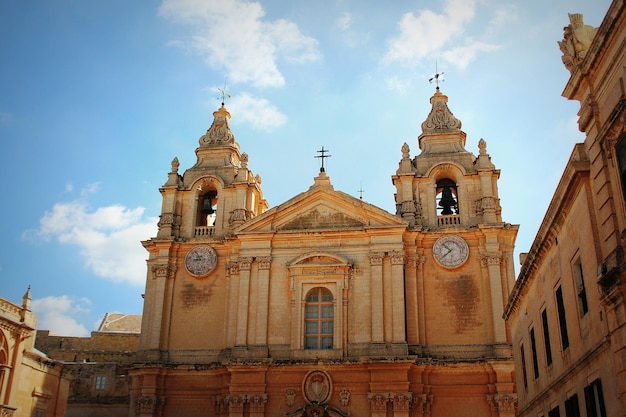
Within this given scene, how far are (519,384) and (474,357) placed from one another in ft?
16.4

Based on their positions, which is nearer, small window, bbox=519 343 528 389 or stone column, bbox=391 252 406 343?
small window, bbox=519 343 528 389

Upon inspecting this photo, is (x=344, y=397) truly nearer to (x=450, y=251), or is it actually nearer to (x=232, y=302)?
(x=232, y=302)

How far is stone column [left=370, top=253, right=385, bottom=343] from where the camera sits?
26016mm

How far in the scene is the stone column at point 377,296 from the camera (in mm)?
26016

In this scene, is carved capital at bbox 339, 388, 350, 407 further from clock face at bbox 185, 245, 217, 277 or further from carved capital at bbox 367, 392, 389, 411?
clock face at bbox 185, 245, 217, 277

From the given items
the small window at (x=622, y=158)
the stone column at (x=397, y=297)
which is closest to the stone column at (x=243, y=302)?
the stone column at (x=397, y=297)

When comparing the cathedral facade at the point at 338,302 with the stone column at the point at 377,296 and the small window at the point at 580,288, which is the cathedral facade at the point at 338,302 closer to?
the stone column at the point at 377,296

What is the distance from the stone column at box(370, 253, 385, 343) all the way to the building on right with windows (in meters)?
9.92

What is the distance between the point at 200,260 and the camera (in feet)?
95.7

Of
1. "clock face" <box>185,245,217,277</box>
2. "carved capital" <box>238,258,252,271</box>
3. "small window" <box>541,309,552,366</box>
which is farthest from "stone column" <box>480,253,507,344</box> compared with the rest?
"clock face" <box>185,245,217,277</box>

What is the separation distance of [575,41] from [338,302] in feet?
53.1

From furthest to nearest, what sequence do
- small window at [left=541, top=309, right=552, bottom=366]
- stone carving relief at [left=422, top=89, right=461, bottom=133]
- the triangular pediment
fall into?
stone carving relief at [left=422, top=89, right=461, bottom=133]
the triangular pediment
small window at [left=541, top=309, right=552, bottom=366]

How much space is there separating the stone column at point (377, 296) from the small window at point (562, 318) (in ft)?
38.2

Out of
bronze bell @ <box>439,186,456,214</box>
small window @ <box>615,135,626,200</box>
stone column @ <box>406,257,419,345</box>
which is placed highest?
bronze bell @ <box>439,186,456,214</box>
